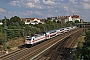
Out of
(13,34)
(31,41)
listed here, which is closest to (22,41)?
(13,34)

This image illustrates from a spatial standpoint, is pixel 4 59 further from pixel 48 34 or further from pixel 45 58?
pixel 48 34

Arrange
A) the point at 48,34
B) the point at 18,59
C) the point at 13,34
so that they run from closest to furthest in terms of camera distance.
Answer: the point at 18,59, the point at 13,34, the point at 48,34

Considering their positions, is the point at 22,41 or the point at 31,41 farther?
the point at 22,41

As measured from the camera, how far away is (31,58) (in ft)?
123

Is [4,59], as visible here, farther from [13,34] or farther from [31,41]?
[13,34]

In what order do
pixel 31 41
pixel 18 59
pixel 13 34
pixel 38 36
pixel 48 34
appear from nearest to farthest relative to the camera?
pixel 18 59 < pixel 31 41 < pixel 38 36 < pixel 13 34 < pixel 48 34

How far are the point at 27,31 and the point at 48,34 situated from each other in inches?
286

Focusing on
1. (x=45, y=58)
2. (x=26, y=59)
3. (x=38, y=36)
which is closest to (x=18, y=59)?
(x=26, y=59)

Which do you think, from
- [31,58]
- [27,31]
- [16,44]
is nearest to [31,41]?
[16,44]

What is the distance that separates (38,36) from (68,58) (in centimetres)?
1709

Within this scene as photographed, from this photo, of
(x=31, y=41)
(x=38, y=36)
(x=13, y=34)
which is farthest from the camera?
(x=13, y=34)

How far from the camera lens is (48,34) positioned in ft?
207

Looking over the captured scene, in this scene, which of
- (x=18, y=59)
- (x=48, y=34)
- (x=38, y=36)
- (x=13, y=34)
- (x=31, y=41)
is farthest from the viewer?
(x=48, y=34)

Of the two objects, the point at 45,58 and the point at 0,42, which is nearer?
the point at 45,58
